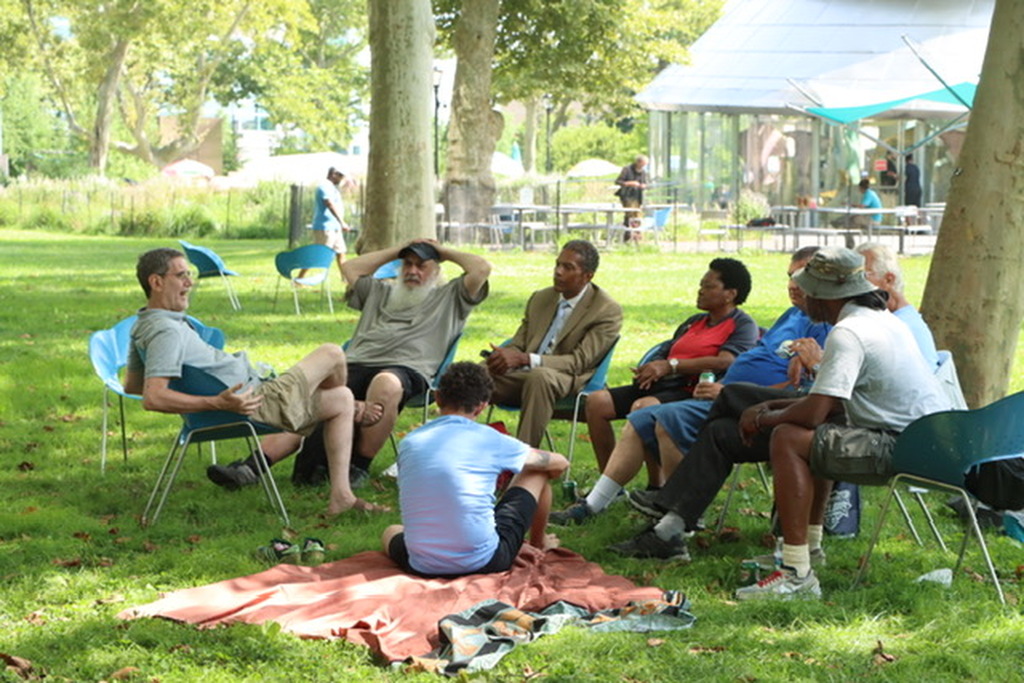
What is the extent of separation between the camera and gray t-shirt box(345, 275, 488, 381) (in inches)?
350

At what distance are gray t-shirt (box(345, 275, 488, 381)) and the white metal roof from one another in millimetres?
23846

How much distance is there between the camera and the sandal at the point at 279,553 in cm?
680

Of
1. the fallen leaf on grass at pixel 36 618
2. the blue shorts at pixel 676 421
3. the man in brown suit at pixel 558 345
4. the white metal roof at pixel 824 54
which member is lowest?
the fallen leaf on grass at pixel 36 618

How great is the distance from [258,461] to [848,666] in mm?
3392

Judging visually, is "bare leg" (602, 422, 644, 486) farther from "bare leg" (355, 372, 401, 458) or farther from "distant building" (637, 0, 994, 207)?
"distant building" (637, 0, 994, 207)

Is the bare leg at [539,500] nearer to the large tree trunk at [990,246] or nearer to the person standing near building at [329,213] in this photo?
the large tree trunk at [990,246]

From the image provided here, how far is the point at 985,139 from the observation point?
9.09 m

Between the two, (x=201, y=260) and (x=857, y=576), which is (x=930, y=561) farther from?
(x=201, y=260)

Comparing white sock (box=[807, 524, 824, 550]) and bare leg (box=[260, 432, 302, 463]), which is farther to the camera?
bare leg (box=[260, 432, 302, 463])

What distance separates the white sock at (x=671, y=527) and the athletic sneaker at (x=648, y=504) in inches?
2.7

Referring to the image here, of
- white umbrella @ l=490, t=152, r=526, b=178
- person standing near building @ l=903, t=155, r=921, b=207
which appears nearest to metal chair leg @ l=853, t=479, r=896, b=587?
person standing near building @ l=903, t=155, r=921, b=207

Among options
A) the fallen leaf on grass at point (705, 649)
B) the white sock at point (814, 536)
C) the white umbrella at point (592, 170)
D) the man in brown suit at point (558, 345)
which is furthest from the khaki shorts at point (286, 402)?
the white umbrella at point (592, 170)

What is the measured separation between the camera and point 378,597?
19.5 ft

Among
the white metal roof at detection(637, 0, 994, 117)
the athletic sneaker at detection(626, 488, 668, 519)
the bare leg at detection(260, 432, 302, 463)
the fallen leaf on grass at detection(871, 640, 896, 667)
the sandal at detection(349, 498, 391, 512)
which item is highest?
the white metal roof at detection(637, 0, 994, 117)
